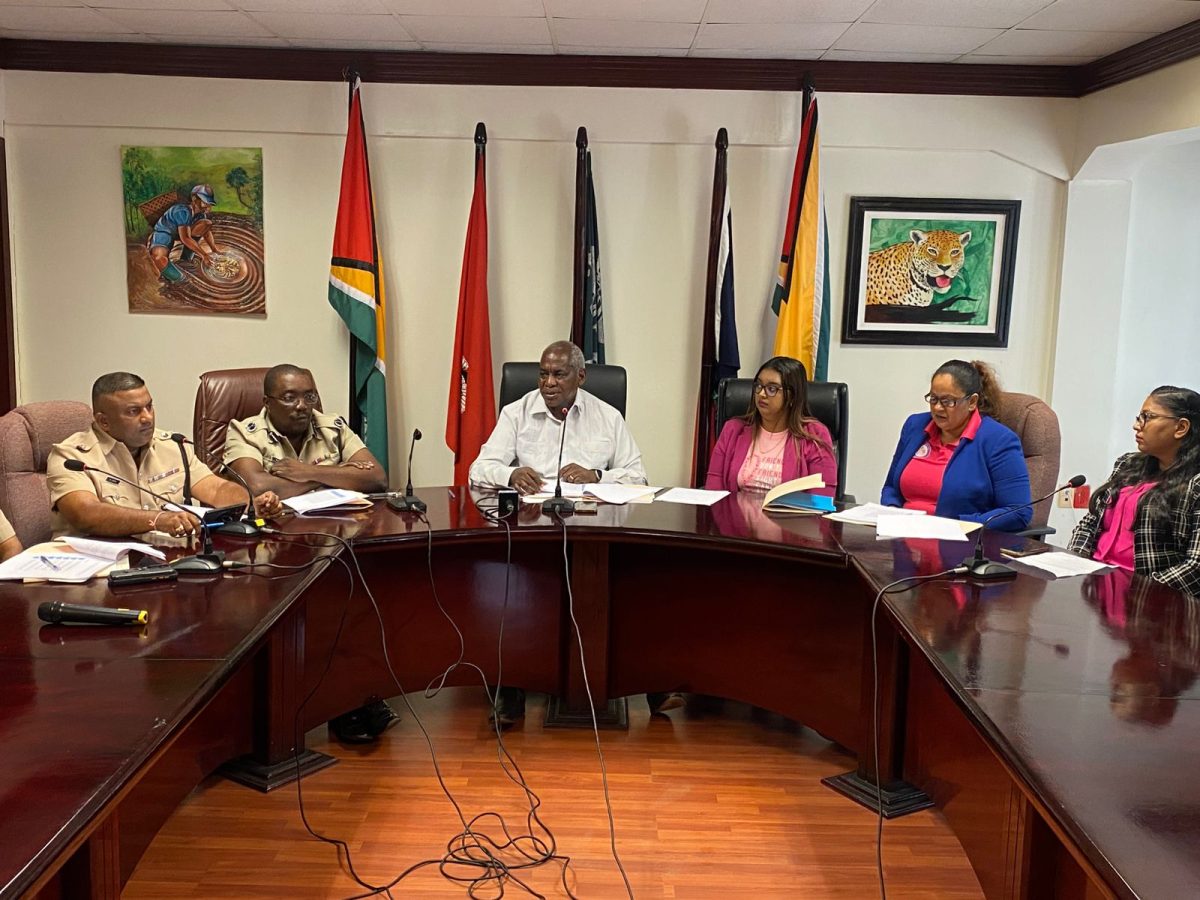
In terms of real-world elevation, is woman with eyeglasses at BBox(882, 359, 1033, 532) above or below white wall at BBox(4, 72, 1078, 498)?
below

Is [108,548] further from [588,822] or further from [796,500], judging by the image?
[796,500]

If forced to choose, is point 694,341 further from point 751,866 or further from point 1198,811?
point 1198,811

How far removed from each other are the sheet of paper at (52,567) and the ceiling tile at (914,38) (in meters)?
3.14

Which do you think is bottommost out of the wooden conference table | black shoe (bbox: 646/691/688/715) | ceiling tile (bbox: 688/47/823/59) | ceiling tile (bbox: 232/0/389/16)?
black shoe (bbox: 646/691/688/715)

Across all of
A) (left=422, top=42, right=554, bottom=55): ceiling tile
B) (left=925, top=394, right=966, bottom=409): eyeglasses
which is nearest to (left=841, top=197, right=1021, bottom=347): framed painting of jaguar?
(left=925, top=394, right=966, bottom=409): eyeglasses

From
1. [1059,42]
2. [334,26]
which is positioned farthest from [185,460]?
[1059,42]

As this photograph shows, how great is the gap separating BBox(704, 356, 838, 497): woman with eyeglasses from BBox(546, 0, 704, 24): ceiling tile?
4.23 feet

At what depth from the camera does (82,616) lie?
1.75 metres

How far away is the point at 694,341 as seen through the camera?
178 inches

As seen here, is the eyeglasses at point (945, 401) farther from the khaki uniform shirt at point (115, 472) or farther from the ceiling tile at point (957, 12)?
the khaki uniform shirt at point (115, 472)

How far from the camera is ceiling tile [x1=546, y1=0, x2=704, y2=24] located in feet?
11.4

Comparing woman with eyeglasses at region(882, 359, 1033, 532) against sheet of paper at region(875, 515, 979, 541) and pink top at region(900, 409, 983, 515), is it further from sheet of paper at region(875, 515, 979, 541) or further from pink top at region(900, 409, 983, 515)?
Answer: sheet of paper at region(875, 515, 979, 541)

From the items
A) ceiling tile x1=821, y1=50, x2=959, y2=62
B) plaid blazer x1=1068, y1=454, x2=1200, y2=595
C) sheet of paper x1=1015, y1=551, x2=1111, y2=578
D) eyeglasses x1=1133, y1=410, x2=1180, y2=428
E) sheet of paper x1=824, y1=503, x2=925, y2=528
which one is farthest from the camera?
ceiling tile x1=821, y1=50, x2=959, y2=62

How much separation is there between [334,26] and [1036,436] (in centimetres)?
298
